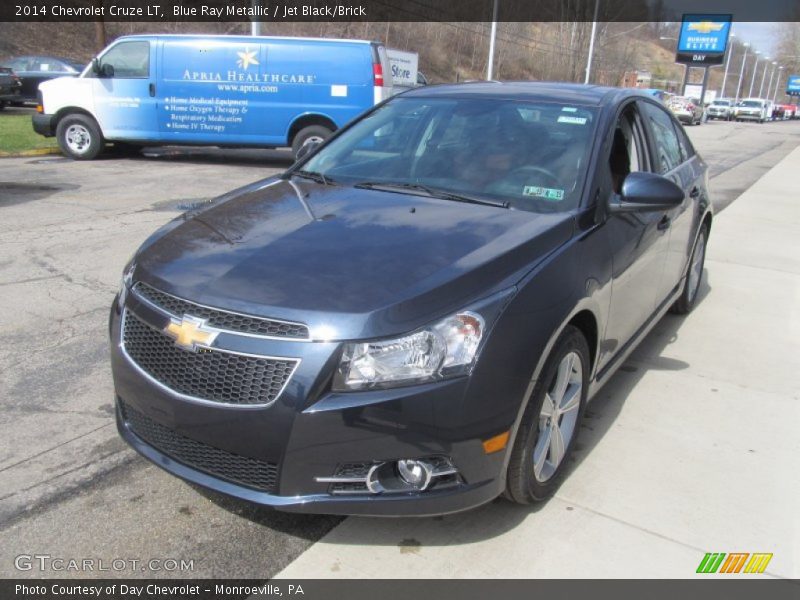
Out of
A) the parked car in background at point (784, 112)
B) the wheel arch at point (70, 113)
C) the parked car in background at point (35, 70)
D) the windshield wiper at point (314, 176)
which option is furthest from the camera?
the parked car in background at point (784, 112)

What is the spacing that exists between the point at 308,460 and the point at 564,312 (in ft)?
3.68

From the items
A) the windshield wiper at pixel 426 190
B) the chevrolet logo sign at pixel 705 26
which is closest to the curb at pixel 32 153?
the windshield wiper at pixel 426 190

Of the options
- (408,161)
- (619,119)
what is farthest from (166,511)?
(619,119)

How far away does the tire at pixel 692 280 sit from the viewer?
17.2ft

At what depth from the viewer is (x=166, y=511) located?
9.08 feet

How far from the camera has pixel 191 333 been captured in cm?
237

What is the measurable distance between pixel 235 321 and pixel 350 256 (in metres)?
0.53

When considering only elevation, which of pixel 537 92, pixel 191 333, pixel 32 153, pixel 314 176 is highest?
pixel 537 92

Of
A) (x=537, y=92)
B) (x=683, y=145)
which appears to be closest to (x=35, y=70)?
(x=683, y=145)

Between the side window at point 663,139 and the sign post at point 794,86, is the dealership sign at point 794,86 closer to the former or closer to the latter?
the sign post at point 794,86

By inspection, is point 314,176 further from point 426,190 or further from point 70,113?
point 70,113

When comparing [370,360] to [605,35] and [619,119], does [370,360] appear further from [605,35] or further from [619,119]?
[605,35]

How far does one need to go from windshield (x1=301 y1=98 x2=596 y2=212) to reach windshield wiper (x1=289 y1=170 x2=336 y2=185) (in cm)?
2

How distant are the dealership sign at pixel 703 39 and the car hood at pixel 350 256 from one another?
6427 cm
